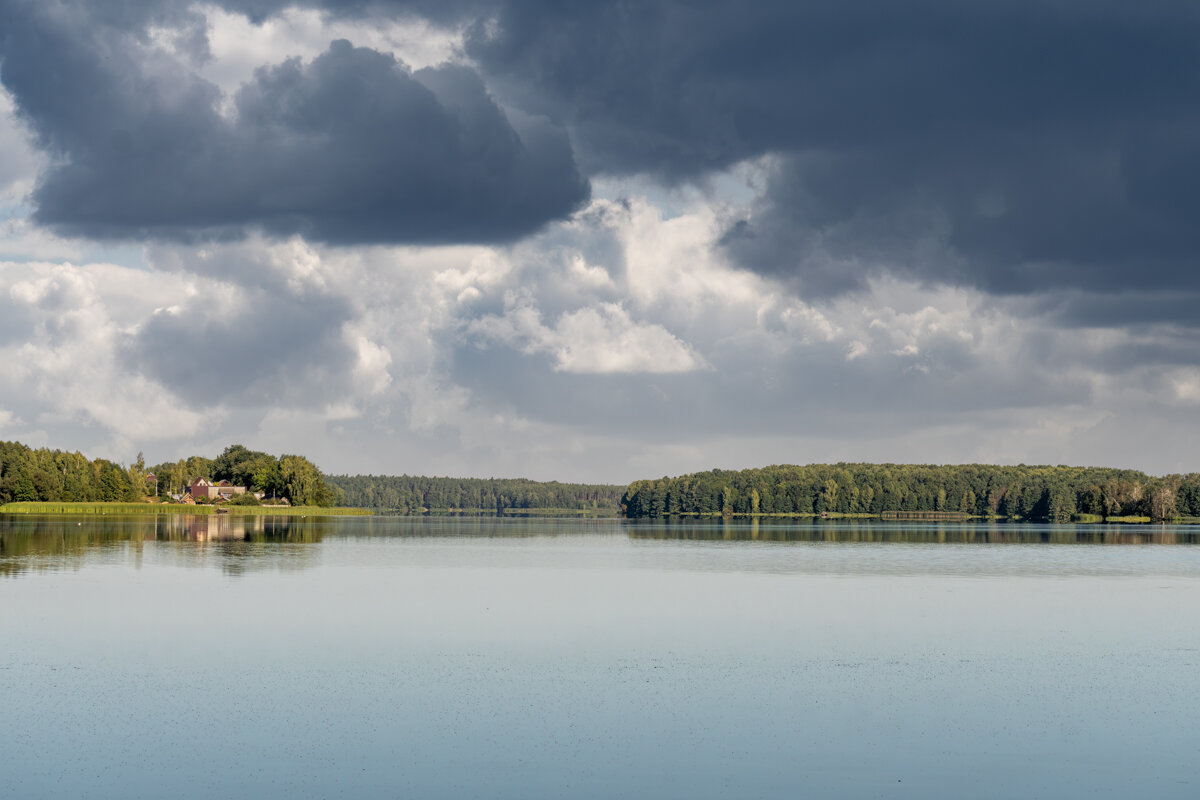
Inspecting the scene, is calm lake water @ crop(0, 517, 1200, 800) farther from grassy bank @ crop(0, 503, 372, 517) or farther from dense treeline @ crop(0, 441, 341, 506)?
dense treeline @ crop(0, 441, 341, 506)

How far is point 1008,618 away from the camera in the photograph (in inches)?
1380

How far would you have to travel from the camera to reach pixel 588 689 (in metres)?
22.1

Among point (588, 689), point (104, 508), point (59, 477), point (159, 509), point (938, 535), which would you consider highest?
point (59, 477)

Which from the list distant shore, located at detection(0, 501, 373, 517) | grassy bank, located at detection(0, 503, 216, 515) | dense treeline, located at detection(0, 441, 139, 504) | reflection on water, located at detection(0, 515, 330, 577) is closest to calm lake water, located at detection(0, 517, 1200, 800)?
reflection on water, located at detection(0, 515, 330, 577)

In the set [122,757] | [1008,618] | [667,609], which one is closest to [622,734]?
[122,757]

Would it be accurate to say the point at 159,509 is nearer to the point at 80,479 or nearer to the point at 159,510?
the point at 159,510

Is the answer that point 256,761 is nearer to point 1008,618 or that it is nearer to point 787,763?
point 787,763

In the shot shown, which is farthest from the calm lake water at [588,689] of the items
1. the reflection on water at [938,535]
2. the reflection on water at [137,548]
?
the reflection on water at [938,535]

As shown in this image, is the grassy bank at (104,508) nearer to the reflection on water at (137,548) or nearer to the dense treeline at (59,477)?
the dense treeline at (59,477)

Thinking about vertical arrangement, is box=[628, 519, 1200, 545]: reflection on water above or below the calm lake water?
below

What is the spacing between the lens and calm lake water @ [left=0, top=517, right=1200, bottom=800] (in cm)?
1605

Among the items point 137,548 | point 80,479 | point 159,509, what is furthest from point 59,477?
point 137,548

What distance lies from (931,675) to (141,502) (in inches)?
6975

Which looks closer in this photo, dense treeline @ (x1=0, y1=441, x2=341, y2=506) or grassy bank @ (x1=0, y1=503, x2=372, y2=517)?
grassy bank @ (x1=0, y1=503, x2=372, y2=517)
